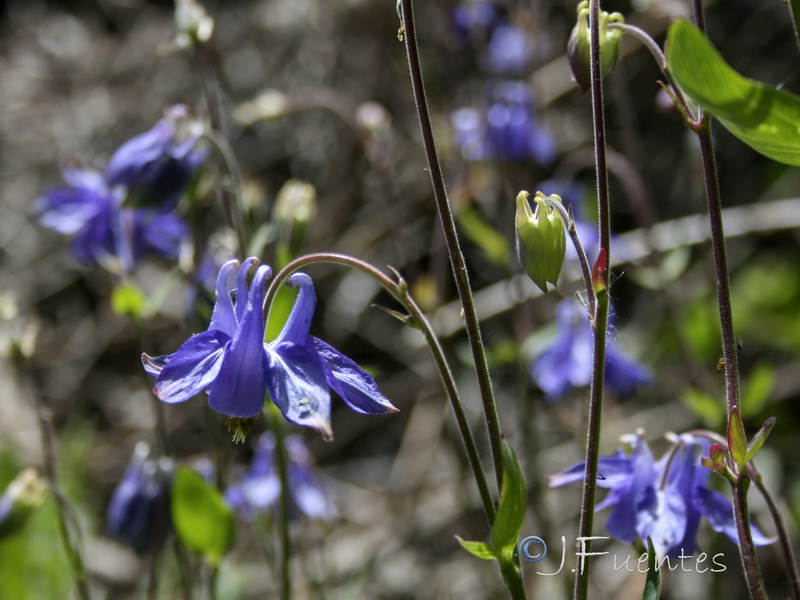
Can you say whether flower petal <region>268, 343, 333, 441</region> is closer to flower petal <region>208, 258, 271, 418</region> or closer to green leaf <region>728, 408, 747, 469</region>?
flower petal <region>208, 258, 271, 418</region>

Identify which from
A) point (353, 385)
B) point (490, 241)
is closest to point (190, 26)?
point (490, 241)

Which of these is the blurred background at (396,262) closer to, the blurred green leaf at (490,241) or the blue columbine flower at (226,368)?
the blurred green leaf at (490,241)

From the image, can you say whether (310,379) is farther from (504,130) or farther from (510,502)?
(504,130)

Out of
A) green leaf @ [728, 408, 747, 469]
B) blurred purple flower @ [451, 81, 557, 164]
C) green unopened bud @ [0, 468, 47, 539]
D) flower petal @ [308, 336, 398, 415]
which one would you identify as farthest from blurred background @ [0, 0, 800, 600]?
green leaf @ [728, 408, 747, 469]

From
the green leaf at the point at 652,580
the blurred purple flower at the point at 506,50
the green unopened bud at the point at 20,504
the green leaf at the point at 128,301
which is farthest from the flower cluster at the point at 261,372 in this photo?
the blurred purple flower at the point at 506,50

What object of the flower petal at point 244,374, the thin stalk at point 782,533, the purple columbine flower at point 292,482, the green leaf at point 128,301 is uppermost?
the flower petal at point 244,374

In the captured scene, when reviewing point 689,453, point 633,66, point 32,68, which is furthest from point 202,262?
point 32,68
